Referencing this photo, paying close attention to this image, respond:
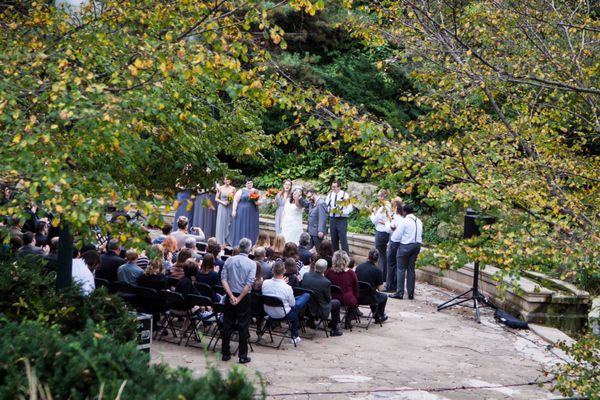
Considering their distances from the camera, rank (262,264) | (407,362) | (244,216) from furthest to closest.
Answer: (244,216)
(262,264)
(407,362)

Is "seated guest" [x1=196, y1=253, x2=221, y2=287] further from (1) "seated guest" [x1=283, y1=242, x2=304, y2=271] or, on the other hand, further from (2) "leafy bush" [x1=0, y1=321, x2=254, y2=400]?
(2) "leafy bush" [x1=0, y1=321, x2=254, y2=400]

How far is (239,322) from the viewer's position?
34.2ft

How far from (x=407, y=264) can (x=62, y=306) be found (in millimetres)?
9438

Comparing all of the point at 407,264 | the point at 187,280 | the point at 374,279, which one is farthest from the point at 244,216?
the point at 187,280

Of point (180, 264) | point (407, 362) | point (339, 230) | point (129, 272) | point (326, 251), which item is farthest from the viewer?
point (339, 230)

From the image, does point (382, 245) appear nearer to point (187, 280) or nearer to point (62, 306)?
point (187, 280)

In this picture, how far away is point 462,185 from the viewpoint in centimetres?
796

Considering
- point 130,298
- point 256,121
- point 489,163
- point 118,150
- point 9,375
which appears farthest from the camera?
point 256,121

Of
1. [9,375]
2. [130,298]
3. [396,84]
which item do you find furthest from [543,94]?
[396,84]

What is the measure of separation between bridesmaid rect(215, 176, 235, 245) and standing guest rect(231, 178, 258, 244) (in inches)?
13.4

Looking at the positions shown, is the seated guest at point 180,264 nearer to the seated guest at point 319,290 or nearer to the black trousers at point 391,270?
the seated guest at point 319,290

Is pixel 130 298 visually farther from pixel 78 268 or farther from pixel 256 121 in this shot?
pixel 256 121

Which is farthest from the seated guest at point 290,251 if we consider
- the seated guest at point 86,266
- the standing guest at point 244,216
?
the standing guest at point 244,216

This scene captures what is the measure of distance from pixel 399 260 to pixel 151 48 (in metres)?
8.87
